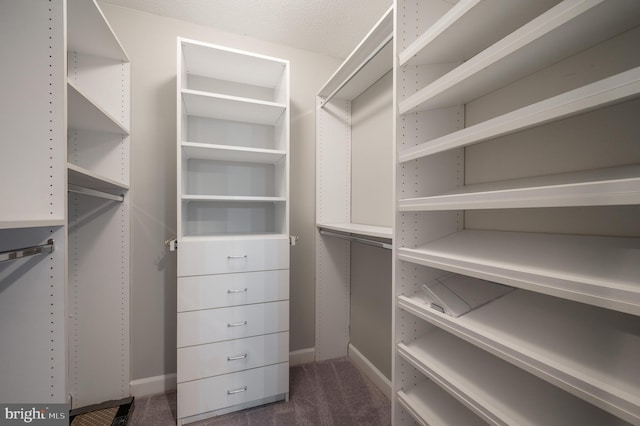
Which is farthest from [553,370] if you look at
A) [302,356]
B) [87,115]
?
[87,115]

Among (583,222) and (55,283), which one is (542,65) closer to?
(583,222)

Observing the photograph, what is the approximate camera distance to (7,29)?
0.80 meters

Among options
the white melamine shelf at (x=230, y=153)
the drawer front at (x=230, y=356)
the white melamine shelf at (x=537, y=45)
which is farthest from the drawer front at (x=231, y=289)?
the white melamine shelf at (x=537, y=45)

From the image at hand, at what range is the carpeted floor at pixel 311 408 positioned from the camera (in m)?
1.45

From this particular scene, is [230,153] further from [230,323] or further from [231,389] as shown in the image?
[231,389]

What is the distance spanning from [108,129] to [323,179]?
1439 mm

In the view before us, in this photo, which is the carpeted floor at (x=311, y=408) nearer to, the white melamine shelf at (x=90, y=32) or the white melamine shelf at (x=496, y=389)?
the white melamine shelf at (x=496, y=389)

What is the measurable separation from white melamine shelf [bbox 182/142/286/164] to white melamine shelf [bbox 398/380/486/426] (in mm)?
1413

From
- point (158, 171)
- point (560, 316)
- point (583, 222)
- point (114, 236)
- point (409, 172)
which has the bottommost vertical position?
point (560, 316)

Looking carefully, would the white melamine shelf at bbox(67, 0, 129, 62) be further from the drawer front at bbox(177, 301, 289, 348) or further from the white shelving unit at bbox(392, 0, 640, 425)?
the drawer front at bbox(177, 301, 289, 348)

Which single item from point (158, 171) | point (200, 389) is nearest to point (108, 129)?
→ point (158, 171)

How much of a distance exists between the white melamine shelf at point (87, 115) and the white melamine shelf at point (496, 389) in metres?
1.65

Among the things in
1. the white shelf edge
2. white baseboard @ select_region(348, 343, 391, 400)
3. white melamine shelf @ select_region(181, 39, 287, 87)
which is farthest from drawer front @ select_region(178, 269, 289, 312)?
white melamine shelf @ select_region(181, 39, 287, 87)

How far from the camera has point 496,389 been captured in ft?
2.48
